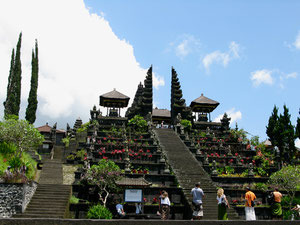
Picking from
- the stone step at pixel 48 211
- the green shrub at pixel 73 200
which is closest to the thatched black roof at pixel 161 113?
the green shrub at pixel 73 200

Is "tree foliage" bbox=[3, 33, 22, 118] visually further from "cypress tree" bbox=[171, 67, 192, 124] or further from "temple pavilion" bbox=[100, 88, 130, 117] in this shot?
"cypress tree" bbox=[171, 67, 192, 124]

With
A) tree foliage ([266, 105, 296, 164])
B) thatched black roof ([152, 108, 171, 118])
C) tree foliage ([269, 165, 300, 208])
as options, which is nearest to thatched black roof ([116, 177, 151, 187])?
tree foliage ([269, 165, 300, 208])

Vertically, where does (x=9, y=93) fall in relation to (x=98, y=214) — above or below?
above

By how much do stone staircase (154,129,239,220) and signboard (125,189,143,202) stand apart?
10.1 ft

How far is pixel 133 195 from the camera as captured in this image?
15312mm

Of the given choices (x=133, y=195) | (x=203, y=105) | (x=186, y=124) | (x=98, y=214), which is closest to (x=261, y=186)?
(x=133, y=195)

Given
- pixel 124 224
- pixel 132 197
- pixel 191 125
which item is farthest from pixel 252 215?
pixel 191 125

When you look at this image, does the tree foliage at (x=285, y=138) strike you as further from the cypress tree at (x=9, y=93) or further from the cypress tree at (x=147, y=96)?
the cypress tree at (x=9, y=93)

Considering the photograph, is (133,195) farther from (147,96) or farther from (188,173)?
(147,96)

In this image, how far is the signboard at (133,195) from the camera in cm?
1524

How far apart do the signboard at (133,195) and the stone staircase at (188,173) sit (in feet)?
10.1

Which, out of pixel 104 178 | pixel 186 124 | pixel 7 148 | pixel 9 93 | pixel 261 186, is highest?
pixel 9 93

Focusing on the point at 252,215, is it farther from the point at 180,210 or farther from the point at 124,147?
the point at 124,147

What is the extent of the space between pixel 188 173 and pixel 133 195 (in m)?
6.55
